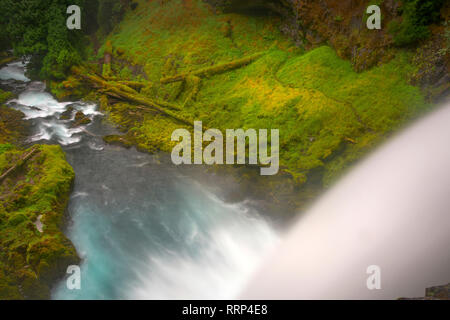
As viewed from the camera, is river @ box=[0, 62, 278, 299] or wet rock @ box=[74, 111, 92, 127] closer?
river @ box=[0, 62, 278, 299]

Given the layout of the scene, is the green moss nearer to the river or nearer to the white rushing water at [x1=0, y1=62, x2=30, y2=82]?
the white rushing water at [x1=0, y1=62, x2=30, y2=82]

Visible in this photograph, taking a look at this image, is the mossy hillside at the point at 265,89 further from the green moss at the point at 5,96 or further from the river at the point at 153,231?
the green moss at the point at 5,96

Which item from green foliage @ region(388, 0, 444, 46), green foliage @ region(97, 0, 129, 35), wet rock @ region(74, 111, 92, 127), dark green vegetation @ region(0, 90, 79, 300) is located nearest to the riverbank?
green foliage @ region(388, 0, 444, 46)

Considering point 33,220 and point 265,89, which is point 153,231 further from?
point 265,89

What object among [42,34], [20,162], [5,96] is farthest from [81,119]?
[42,34]

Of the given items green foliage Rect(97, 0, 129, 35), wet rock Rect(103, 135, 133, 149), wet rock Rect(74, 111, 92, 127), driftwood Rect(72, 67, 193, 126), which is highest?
green foliage Rect(97, 0, 129, 35)

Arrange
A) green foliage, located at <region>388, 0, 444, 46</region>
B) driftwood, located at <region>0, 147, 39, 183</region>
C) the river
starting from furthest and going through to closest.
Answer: green foliage, located at <region>388, 0, 444, 46</region>
driftwood, located at <region>0, 147, 39, 183</region>
the river

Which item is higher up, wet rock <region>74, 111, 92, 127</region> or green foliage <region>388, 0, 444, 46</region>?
green foliage <region>388, 0, 444, 46</region>
